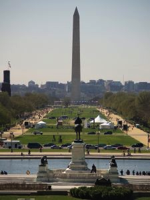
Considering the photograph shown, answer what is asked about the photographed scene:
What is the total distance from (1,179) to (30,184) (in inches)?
209

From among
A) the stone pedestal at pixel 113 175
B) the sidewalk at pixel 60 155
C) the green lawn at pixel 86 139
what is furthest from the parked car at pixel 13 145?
the stone pedestal at pixel 113 175

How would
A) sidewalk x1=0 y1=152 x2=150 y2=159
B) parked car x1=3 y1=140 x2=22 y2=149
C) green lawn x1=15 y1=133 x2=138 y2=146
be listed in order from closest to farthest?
sidewalk x1=0 y1=152 x2=150 y2=159 → parked car x1=3 y1=140 x2=22 y2=149 → green lawn x1=15 y1=133 x2=138 y2=146

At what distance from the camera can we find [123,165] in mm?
62031

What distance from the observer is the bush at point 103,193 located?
1428 inches

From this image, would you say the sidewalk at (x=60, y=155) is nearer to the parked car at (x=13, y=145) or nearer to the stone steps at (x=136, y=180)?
the parked car at (x=13, y=145)

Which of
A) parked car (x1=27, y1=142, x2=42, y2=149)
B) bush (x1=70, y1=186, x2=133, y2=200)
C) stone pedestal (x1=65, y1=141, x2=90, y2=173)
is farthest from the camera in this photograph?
parked car (x1=27, y1=142, x2=42, y2=149)

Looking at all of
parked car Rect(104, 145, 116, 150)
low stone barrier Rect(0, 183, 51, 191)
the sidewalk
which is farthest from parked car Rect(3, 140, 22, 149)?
low stone barrier Rect(0, 183, 51, 191)

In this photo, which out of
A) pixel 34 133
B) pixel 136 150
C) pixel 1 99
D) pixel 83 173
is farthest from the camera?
pixel 1 99

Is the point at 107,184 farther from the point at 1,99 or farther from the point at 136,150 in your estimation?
the point at 1,99

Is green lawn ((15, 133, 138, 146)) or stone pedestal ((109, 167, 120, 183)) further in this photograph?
green lawn ((15, 133, 138, 146))

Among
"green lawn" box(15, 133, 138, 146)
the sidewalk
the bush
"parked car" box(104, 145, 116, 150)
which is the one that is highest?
"green lawn" box(15, 133, 138, 146)

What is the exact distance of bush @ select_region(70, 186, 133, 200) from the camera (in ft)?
119

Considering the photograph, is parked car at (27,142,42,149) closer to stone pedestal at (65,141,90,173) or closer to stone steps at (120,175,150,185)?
stone steps at (120,175,150,185)

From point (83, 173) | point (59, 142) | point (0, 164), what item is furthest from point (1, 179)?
point (59, 142)
